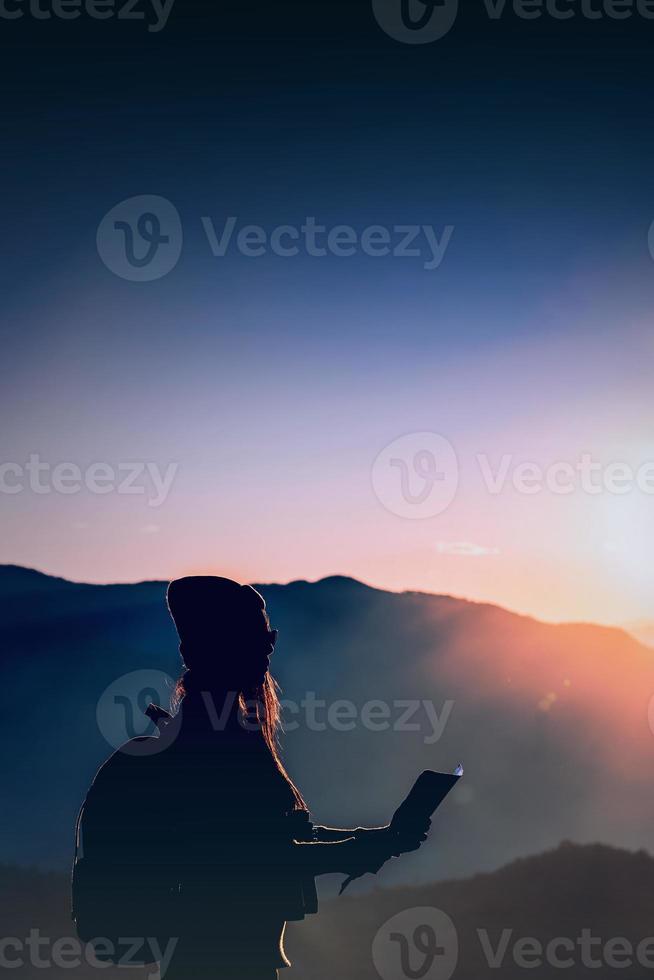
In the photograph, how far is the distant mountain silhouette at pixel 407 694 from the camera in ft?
59.7

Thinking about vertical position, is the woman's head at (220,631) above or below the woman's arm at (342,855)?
above

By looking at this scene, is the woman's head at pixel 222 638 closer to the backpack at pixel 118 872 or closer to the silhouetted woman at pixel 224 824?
the silhouetted woman at pixel 224 824

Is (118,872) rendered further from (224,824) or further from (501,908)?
(501,908)

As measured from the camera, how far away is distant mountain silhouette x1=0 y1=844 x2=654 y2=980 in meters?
12.7

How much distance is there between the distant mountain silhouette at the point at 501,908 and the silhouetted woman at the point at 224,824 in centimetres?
1170

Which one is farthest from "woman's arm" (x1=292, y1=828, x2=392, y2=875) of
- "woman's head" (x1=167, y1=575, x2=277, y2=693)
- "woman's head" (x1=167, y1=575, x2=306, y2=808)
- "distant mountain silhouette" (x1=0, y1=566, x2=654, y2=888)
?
"distant mountain silhouette" (x1=0, y1=566, x2=654, y2=888)

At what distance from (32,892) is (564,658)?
1550 centimetres

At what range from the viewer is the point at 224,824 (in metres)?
2.04

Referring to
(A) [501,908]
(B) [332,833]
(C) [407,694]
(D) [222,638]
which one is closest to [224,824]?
(B) [332,833]

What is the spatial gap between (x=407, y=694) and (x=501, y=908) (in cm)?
521

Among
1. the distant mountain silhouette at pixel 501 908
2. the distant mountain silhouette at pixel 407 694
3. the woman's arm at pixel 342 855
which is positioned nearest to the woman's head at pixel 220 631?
the woman's arm at pixel 342 855

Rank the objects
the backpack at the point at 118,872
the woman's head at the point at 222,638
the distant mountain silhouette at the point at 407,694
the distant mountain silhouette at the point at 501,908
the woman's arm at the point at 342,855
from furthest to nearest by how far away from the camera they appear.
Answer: the distant mountain silhouette at the point at 407,694 → the distant mountain silhouette at the point at 501,908 → the woman's head at the point at 222,638 → the woman's arm at the point at 342,855 → the backpack at the point at 118,872

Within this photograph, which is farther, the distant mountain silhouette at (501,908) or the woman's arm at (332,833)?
the distant mountain silhouette at (501,908)

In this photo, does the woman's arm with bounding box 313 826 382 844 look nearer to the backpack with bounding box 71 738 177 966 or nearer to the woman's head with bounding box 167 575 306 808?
the woman's head with bounding box 167 575 306 808
